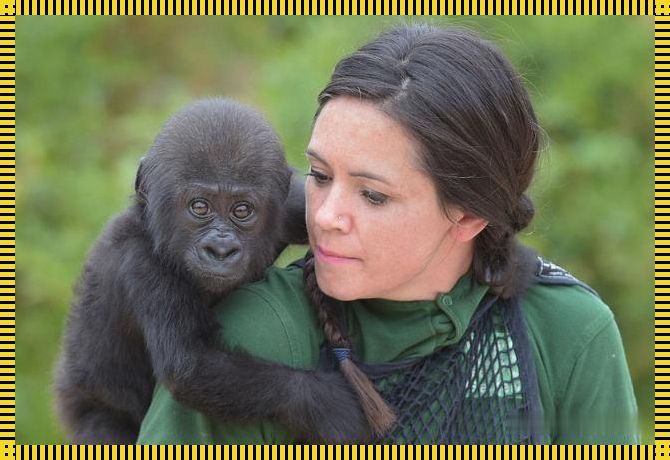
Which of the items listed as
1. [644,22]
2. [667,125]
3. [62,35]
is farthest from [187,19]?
[667,125]

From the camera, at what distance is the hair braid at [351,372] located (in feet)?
7.13

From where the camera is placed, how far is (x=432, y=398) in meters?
2.23

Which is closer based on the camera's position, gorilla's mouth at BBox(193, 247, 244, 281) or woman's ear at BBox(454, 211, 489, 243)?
woman's ear at BBox(454, 211, 489, 243)

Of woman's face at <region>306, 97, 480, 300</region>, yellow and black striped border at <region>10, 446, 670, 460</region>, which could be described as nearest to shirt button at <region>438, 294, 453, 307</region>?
woman's face at <region>306, 97, 480, 300</region>

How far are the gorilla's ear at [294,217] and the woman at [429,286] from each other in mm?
506

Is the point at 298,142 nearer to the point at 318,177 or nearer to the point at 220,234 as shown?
the point at 220,234

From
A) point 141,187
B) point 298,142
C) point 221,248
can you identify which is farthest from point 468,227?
point 298,142

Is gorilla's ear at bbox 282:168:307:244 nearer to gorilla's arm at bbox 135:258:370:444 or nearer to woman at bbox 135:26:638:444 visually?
woman at bbox 135:26:638:444

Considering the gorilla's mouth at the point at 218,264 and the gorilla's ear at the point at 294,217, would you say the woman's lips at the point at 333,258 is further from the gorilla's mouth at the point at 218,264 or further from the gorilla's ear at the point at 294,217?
the gorilla's ear at the point at 294,217

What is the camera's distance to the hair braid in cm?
217

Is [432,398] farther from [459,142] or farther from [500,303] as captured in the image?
[459,142]

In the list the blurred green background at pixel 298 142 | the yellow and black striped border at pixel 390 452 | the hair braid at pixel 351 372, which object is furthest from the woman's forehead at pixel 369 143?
the blurred green background at pixel 298 142

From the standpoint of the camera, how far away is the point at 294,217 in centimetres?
294

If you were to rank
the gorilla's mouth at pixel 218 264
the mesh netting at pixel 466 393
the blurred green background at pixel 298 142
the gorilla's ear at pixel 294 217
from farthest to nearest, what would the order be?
the blurred green background at pixel 298 142 → the gorilla's ear at pixel 294 217 → the gorilla's mouth at pixel 218 264 → the mesh netting at pixel 466 393
